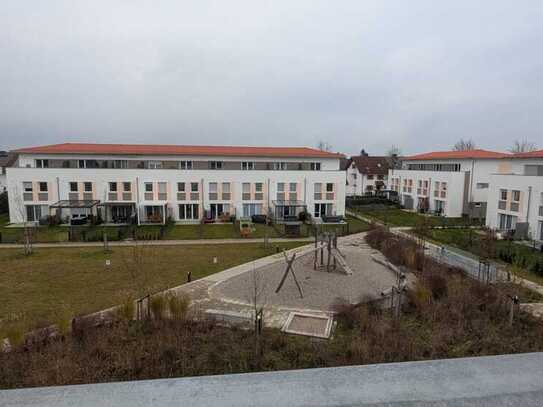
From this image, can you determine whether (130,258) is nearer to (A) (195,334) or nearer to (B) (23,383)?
(A) (195,334)

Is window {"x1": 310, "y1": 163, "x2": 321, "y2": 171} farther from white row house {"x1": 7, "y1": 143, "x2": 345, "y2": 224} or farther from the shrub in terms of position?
the shrub

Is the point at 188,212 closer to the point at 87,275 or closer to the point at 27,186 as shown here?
the point at 27,186

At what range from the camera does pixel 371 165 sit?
66.3m

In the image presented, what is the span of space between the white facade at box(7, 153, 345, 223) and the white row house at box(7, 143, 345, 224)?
8 cm

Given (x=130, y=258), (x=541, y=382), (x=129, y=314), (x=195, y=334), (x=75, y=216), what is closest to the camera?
(x=541, y=382)

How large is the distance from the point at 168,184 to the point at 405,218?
25656 mm

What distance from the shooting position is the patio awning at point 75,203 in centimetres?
3353

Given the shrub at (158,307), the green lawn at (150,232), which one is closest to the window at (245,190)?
the green lawn at (150,232)

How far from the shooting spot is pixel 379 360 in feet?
25.0

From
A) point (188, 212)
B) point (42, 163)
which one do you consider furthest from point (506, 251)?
point (42, 163)

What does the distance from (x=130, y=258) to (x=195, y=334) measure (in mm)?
13179

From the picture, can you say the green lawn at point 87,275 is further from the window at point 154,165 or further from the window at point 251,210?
the window at point 154,165

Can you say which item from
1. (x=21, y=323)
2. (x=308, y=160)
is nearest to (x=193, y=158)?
(x=308, y=160)

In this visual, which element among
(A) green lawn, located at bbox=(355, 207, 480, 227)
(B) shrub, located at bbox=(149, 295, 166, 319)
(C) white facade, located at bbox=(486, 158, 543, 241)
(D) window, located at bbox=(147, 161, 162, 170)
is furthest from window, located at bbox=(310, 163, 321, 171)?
(B) shrub, located at bbox=(149, 295, 166, 319)
